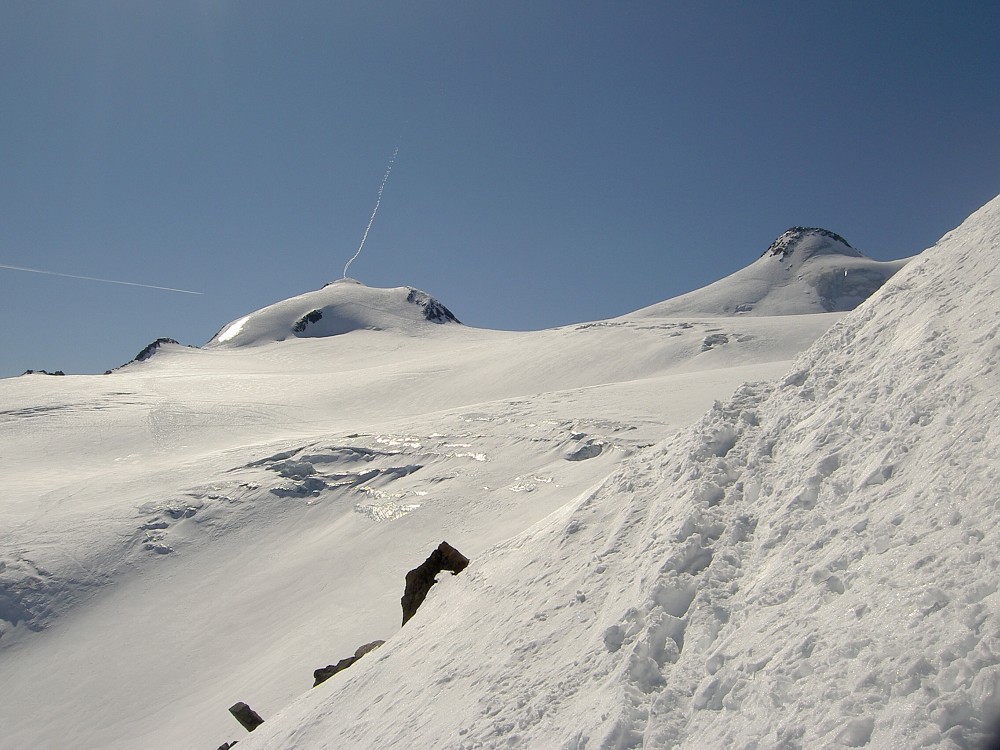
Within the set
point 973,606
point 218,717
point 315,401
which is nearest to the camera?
point 973,606

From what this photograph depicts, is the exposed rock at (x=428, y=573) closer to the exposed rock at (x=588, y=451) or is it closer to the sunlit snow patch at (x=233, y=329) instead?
the exposed rock at (x=588, y=451)

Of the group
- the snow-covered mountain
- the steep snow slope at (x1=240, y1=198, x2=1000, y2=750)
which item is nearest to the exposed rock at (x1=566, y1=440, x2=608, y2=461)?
the snow-covered mountain

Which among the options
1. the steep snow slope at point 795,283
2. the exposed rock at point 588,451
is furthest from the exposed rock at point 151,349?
the exposed rock at point 588,451

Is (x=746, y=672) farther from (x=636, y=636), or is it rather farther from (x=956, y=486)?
(x=956, y=486)

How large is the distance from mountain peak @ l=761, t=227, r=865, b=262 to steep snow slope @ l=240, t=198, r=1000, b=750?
118291 mm

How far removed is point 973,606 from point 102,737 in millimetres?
19683

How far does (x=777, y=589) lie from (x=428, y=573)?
8.35 metres

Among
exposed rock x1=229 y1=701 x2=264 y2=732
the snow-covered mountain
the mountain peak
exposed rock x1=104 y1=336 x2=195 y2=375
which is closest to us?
the snow-covered mountain

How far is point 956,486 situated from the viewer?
17.5ft

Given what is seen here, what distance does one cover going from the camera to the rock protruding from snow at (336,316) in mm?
102375

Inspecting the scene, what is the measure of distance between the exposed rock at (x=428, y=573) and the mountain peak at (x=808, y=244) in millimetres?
116835

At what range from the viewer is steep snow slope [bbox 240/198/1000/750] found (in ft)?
14.8

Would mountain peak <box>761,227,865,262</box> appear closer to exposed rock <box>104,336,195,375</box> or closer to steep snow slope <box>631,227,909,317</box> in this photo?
steep snow slope <box>631,227,909,317</box>

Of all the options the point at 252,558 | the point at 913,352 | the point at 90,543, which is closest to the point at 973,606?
the point at 913,352
